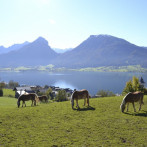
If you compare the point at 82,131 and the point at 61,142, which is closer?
the point at 61,142

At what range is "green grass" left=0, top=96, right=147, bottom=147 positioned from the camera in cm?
1001

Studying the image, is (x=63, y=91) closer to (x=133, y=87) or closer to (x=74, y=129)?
(x=133, y=87)

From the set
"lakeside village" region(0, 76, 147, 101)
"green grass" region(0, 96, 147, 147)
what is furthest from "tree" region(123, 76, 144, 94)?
"green grass" region(0, 96, 147, 147)

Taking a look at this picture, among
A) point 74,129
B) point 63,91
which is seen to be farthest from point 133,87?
point 74,129

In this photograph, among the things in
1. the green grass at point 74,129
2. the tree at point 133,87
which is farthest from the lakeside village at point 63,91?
the green grass at point 74,129

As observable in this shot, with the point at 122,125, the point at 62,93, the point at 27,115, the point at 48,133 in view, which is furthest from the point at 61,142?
the point at 62,93

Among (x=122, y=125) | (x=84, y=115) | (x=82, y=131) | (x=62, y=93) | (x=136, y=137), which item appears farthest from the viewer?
(x=62, y=93)

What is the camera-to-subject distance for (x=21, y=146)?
9.39 metres

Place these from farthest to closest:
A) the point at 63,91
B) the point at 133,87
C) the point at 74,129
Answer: the point at 63,91 < the point at 133,87 < the point at 74,129

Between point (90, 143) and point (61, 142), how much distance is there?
5.59 feet

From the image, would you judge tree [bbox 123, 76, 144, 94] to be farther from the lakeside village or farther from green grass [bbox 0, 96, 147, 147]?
green grass [bbox 0, 96, 147, 147]

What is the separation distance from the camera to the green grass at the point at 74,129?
10.0 m

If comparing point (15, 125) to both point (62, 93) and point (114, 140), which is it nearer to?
point (114, 140)

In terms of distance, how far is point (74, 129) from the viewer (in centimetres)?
1205
